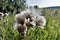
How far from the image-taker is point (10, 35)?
5.18 ft

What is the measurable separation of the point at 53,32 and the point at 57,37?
→ 0.21 feet

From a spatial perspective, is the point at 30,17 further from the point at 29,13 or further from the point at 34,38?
the point at 34,38

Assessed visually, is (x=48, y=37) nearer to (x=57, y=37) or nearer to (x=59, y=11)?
(x=57, y=37)

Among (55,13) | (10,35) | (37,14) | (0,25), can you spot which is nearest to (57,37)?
(10,35)

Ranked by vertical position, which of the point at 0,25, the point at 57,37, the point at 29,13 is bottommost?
the point at 57,37

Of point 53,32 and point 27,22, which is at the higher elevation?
point 27,22

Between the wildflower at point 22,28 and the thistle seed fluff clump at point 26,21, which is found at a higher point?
the thistle seed fluff clump at point 26,21

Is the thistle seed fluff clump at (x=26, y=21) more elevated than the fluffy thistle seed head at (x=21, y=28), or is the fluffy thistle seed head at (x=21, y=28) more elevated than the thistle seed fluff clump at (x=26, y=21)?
the thistle seed fluff clump at (x=26, y=21)

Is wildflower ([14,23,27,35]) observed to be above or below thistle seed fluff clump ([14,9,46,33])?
below

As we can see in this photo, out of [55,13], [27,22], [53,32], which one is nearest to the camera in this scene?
[27,22]

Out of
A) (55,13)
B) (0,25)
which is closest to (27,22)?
(0,25)

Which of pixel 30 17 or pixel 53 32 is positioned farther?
pixel 53 32

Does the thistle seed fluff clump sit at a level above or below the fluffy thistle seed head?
above

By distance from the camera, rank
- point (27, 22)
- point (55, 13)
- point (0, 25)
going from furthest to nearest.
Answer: point (55, 13) < point (0, 25) < point (27, 22)
